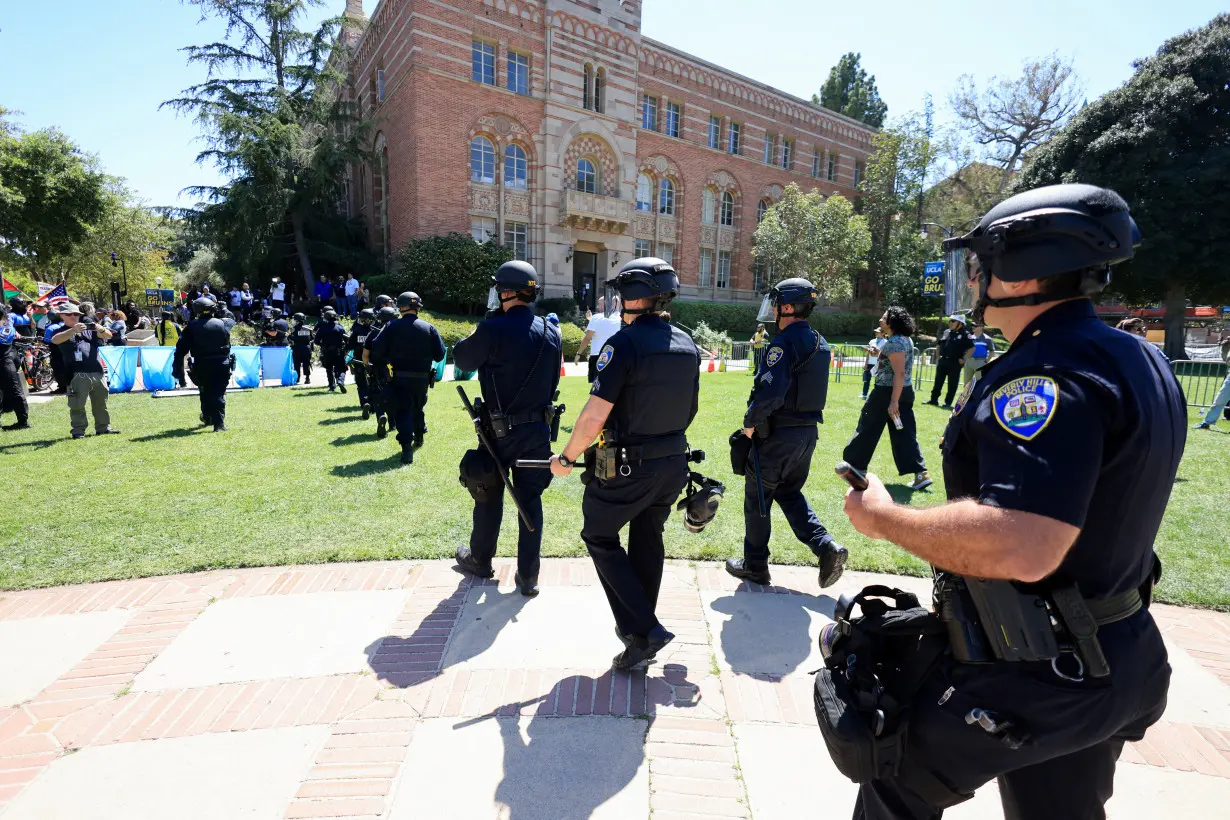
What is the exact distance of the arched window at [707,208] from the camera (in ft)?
110

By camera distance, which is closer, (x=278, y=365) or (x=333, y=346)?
(x=333, y=346)

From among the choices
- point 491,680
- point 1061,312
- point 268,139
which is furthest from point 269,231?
point 1061,312

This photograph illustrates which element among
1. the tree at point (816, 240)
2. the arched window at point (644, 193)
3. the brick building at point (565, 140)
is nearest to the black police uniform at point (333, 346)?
the brick building at point (565, 140)

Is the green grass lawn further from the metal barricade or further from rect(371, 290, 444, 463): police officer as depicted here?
the metal barricade

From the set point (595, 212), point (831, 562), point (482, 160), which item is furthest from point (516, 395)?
point (595, 212)

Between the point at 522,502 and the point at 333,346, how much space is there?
10.0m

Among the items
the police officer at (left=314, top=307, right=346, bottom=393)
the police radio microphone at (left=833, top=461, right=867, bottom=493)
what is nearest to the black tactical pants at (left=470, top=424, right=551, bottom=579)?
the police radio microphone at (left=833, top=461, right=867, bottom=493)

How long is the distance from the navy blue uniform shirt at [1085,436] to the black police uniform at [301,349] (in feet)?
48.8

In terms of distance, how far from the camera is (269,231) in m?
24.7

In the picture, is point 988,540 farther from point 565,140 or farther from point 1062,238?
point 565,140

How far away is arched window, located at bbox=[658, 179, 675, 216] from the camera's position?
1262 inches

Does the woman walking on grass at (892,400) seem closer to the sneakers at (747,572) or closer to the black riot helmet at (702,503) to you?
the sneakers at (747,572)

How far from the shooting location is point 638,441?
2998 mm

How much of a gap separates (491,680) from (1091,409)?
9.04 feet
